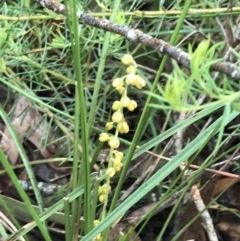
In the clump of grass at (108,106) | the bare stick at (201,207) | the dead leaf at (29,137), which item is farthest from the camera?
the dead leaf at (29,137)

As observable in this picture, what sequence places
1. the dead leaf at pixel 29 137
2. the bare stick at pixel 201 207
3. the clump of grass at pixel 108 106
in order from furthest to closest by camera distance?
1. the dead leaf at pixel 29 137
2. the bare stick at pixel 201 207
3. the clump of grass at pixel 108 106

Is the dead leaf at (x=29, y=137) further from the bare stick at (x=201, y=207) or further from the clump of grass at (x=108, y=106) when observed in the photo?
the bare stick at (x=201, y=207)

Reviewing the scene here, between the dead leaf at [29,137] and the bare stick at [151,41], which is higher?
the bare stick at [151,41]

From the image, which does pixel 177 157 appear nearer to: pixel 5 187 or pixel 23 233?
pixel 23 233

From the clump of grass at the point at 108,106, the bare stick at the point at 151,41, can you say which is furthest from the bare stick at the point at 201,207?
the bare stick at the point at 151,41

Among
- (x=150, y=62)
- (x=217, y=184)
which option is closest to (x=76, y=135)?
(x=217, y=184)

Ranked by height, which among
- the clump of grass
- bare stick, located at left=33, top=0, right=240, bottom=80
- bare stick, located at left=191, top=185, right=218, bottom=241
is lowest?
bare stick, located at left=191, top=185, right=218, bottom=241

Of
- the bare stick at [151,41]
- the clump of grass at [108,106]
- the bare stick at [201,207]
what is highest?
the bare stick at [151,41]

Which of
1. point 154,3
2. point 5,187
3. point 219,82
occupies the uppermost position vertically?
point 154,3

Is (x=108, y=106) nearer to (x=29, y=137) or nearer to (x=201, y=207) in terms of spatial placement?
(x=29, y=137)

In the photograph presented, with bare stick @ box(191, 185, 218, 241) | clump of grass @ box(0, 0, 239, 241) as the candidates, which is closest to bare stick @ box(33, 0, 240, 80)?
clump of grass @ box(0, 0, 239, 241)

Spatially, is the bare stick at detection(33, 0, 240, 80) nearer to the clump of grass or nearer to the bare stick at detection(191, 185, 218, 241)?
the clump of grass
